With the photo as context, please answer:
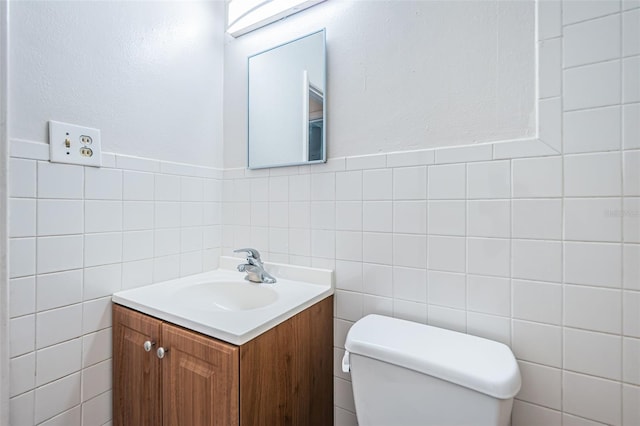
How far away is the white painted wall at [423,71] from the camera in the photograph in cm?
78

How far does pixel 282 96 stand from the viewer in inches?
47.1

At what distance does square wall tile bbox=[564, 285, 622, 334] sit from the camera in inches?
26.4

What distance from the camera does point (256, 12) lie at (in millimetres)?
1206

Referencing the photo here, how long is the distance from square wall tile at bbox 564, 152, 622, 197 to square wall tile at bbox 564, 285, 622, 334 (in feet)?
0.82

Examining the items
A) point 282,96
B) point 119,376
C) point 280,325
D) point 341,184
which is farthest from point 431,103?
point 119,376

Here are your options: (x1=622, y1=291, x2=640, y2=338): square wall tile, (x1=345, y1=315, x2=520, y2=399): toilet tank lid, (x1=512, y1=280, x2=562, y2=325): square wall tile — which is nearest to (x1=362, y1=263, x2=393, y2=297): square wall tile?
(x1=345, y1=315, x2=520, y2=399): toilet tank lid

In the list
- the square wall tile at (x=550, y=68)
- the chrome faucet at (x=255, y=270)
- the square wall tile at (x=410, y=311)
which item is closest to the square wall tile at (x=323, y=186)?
the chrome faucet at (x=255, y=270)

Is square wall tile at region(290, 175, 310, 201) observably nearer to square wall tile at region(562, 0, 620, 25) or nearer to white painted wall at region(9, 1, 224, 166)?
white painted wall at region(9, 1, 224, 166)

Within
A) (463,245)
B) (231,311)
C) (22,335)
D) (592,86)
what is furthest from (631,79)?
(22,335)

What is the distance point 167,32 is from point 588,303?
1718 millimetres

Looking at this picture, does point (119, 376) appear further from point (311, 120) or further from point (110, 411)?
point (311, 120)

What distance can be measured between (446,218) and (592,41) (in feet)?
1.88

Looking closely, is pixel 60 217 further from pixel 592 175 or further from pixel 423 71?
pixel 592 175

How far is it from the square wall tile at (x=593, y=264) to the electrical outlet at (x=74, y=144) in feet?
4.79
